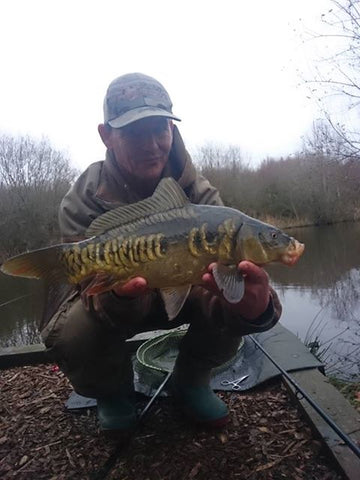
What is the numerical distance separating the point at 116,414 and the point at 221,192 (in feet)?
73.6

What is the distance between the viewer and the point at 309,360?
2467mm

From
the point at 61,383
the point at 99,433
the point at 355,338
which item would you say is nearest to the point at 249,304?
the point at 99,433

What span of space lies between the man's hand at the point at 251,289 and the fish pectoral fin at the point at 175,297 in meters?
0.08

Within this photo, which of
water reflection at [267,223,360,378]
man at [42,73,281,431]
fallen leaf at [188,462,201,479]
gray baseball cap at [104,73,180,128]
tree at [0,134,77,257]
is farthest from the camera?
tree at [0,134,77,257]

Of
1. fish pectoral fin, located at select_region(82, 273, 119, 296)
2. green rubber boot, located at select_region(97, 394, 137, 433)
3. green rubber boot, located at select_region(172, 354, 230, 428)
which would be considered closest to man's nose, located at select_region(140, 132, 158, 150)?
fish pectoral fin, located at select_region(82, 273, 119, 296)

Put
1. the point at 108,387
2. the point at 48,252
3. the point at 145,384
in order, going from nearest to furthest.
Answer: the point at 48,252 < the point at 108,387 < the point at 145,384

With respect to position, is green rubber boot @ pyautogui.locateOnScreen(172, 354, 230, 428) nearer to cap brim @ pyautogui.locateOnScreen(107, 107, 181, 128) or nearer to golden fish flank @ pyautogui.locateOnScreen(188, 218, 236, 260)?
golden fish flank @ pyautogui.locateOnScreen(188, 218, 236, 260)

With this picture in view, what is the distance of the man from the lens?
175cm

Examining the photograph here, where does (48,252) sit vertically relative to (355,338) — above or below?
above

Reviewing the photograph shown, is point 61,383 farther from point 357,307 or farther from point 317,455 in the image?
point 357,307

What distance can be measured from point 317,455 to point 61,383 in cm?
158

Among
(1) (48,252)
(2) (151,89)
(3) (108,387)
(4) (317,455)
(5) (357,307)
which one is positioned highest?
(2) (151,89)

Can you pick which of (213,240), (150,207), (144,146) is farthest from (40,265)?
(144,146)

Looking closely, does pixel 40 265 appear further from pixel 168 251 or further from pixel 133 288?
pixel 168 251
